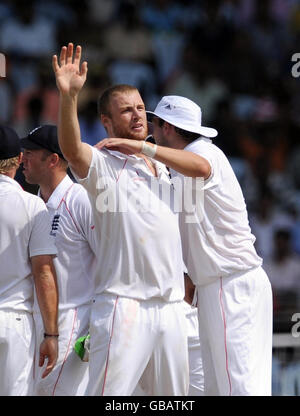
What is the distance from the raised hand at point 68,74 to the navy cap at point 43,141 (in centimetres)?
103

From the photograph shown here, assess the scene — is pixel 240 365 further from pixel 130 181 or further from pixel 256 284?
pixel 130 181

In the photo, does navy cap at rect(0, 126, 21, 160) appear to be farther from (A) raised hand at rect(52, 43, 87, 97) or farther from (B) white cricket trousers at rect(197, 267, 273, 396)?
(B) white cricket trousers at rect(197, 267, 273, 396)

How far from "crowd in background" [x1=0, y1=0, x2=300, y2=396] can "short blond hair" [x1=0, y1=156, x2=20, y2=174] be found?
5.55m


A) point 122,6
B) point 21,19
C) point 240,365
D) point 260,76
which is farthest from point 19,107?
point 240,365

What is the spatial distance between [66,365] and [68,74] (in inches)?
70.9

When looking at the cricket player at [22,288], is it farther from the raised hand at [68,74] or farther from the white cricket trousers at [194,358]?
the white cricket trousers at [194,358]

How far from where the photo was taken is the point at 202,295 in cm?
578

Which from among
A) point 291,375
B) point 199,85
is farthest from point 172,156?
point 199,85

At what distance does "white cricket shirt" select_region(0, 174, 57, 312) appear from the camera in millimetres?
5500

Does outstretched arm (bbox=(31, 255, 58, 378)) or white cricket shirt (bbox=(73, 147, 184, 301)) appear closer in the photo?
white cricket shirt (bbox=(73, 147, 184, 301))

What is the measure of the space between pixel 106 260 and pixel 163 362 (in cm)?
61

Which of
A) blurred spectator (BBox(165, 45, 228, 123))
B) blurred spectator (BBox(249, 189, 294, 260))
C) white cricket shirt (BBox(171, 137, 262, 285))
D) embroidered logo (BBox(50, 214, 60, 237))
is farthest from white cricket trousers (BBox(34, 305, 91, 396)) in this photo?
blurred spectator (BBox(165, 45, 228, 123))

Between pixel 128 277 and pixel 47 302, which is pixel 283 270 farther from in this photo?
pixel 128 277

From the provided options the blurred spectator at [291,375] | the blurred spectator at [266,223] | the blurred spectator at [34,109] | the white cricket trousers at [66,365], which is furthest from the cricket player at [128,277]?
the blurred spectator at [34,109]
